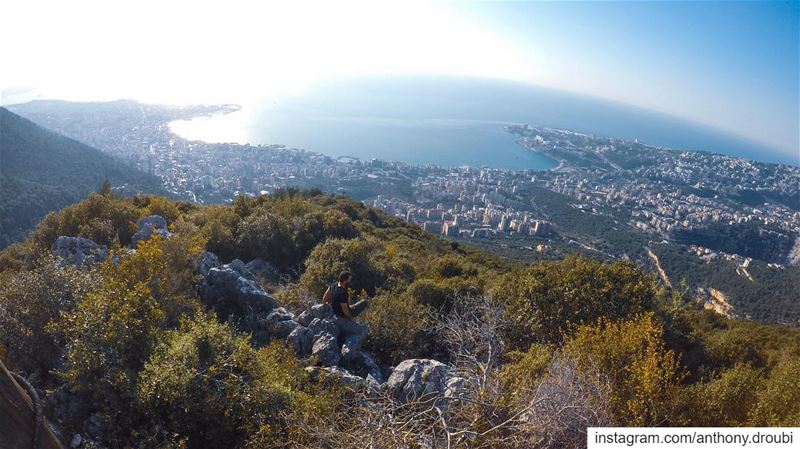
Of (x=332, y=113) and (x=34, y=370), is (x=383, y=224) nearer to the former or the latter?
(x=34, y=370)

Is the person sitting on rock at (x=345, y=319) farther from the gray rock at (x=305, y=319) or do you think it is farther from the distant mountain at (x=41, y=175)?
the distant mountain at (x=41, y=175)

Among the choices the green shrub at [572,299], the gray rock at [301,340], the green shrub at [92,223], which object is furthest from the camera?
the green shrub at [92,223]

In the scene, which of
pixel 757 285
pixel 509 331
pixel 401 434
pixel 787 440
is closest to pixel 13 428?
pixel 401 434

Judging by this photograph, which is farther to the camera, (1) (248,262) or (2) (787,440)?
(1) (248,262)

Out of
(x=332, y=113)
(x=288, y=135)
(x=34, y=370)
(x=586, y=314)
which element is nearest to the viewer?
(x=34, y=370)

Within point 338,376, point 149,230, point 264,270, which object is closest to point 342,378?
point 338,376

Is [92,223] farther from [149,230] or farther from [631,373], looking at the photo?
[631,373]

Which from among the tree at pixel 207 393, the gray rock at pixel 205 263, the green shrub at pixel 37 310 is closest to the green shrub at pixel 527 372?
the tree at pixel 207 393

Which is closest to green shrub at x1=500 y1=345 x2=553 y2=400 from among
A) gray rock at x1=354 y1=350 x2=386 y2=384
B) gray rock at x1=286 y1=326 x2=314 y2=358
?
gray rock at x1=354 y1=350 x2=386 y2=384
